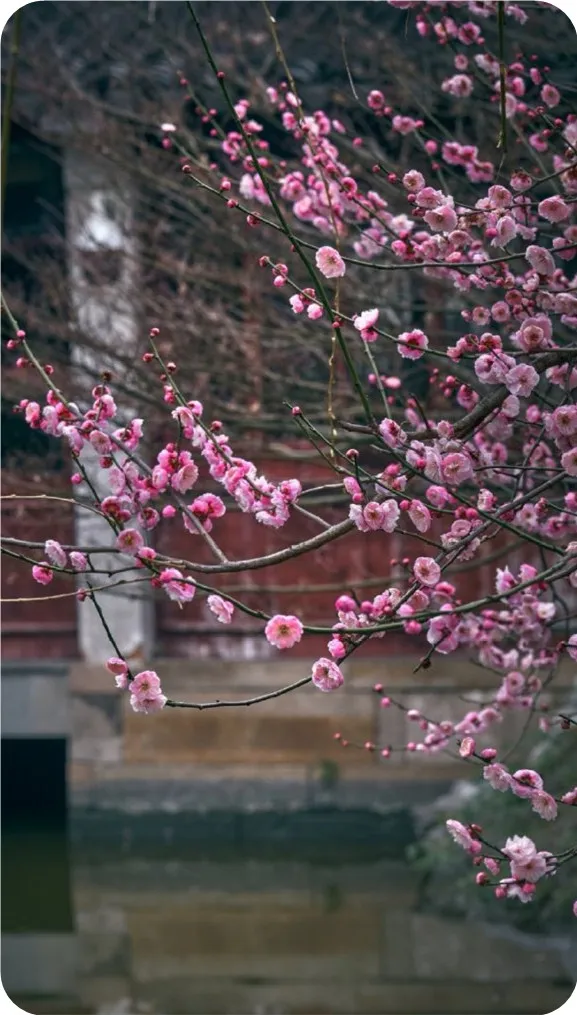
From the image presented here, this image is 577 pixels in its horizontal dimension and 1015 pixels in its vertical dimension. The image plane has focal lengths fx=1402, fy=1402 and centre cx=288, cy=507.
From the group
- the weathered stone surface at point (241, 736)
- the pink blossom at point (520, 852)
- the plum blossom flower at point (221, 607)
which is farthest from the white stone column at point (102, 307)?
the pink blossom at point (520, 852)

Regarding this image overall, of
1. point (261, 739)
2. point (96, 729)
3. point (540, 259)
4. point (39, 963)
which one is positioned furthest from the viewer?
point (96, 729)

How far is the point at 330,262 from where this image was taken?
2717mm

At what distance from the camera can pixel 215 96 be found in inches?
302

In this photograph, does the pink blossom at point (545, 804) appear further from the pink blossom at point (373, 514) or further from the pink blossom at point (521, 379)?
the pink blossom at point (521, 379)

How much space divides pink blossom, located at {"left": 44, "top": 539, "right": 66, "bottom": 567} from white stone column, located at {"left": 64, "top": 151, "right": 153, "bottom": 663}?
2.53m

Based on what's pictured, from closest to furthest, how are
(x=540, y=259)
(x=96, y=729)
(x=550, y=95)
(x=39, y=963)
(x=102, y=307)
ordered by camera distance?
(x=540, y=259) < (x=550, y=95) < (x=102, y=307) < (x=39, y=963) < (x=96, y=729)

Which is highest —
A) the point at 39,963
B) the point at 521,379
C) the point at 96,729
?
the point at 521,379

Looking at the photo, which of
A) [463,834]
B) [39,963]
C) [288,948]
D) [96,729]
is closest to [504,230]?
[463,834]

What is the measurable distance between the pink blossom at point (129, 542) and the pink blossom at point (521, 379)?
0.74 m

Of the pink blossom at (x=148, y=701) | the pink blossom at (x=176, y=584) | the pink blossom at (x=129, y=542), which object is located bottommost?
the pink blossom at (x=148, y=701)

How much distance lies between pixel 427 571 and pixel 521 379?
→ 407mm

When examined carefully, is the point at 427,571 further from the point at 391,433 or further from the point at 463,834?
the point at 463,834

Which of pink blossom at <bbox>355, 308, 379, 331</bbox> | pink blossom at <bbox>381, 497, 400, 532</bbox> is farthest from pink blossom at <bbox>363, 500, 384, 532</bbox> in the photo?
pink blossom at <bbox>355, 308, 379, 331</bbox>

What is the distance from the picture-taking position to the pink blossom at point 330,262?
8.82 feet
